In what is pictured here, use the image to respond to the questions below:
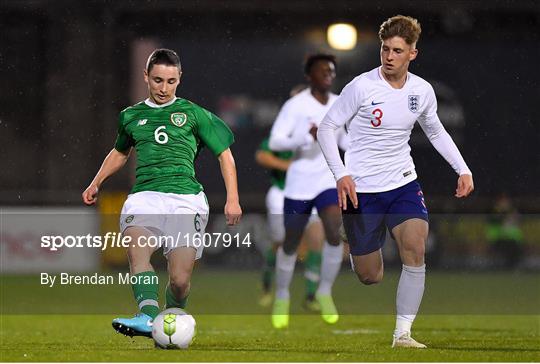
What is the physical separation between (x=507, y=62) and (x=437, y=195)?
2692 mm

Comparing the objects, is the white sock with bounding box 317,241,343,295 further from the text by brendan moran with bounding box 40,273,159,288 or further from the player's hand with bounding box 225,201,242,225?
the text by brendan moran with bounding box 40,273,159,288

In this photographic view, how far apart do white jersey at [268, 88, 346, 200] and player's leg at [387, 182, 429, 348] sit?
9.50ft

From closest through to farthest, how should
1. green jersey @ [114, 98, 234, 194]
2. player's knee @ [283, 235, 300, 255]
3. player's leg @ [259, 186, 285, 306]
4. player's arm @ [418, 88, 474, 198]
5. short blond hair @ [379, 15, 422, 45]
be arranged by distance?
green jersey @ [114, 98, 234, 194]
short blond hair @ [379, 15, 422, 45]
player's arm @ [418, 88, 474, 198]
player's knee @ [283, 235, 300, 255]
player's leg @ [259, 186, 285, 306]

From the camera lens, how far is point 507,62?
23750 mm

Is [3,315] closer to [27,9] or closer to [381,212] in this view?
[381,212]

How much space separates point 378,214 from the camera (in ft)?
29.0

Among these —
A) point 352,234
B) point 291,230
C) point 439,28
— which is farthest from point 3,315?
point 439,28

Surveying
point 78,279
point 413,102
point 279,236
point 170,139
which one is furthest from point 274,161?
point 78,279

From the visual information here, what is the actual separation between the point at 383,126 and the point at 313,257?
4.12 metres

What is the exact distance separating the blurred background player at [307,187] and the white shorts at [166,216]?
328 cm

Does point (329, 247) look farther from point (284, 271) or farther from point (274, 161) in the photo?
point (274, 161)

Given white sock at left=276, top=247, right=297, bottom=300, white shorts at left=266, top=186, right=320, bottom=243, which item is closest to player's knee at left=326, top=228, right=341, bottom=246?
white sock at left=276, top=247, right=297, bottom=300

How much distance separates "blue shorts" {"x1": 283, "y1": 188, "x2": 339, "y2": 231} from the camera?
460 inches

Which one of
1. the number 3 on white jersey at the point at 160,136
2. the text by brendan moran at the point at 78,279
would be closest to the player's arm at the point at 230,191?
the number 3 on white jersey at the point at 160,136
